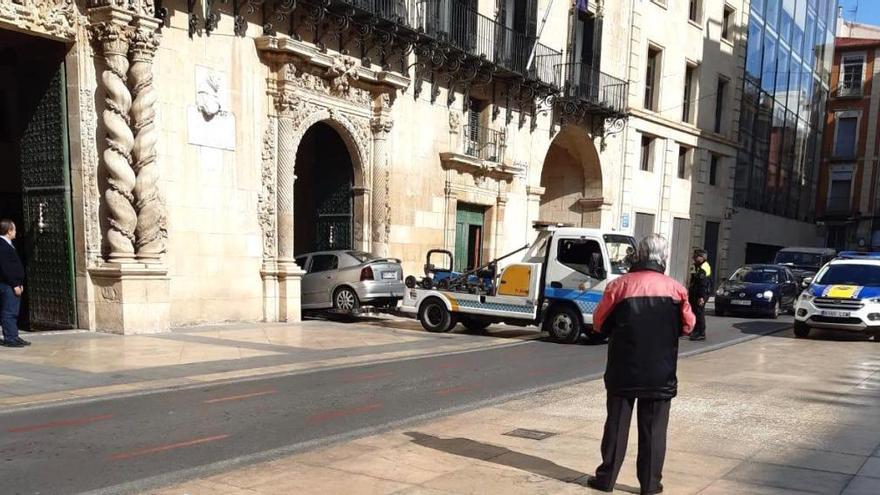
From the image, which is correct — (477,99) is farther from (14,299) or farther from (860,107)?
(860,107)

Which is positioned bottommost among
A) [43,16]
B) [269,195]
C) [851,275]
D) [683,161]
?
[851,275]

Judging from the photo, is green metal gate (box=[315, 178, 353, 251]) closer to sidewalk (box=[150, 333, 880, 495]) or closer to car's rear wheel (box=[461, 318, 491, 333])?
car's rear wheel (box=[461, 318, 491, 333])

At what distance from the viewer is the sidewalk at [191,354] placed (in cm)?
770

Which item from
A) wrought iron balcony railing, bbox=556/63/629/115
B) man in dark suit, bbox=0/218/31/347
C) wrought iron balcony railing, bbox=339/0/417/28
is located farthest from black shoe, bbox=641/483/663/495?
wrought iron balcony railing, bbox=556/63/629/115

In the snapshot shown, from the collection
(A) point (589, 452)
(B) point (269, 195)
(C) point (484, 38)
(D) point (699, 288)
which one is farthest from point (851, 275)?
(B) point (269, 195)

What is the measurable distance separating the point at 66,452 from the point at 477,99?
17.6 meters

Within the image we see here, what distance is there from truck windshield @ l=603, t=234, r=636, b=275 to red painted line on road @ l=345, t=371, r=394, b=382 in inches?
214

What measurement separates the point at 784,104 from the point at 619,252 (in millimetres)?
33043

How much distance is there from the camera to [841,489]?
4539mm

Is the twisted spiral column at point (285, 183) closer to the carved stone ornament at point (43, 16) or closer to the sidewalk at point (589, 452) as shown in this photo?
the carved stone ornament at point (43, 16)

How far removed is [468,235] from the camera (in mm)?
21562

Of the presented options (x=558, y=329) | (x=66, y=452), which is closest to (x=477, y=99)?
(x=558, y=329)

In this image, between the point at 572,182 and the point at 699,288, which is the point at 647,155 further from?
the point at 699,288

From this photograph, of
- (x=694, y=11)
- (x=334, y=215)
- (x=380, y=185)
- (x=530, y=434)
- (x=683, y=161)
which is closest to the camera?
(x=530, y=434)
